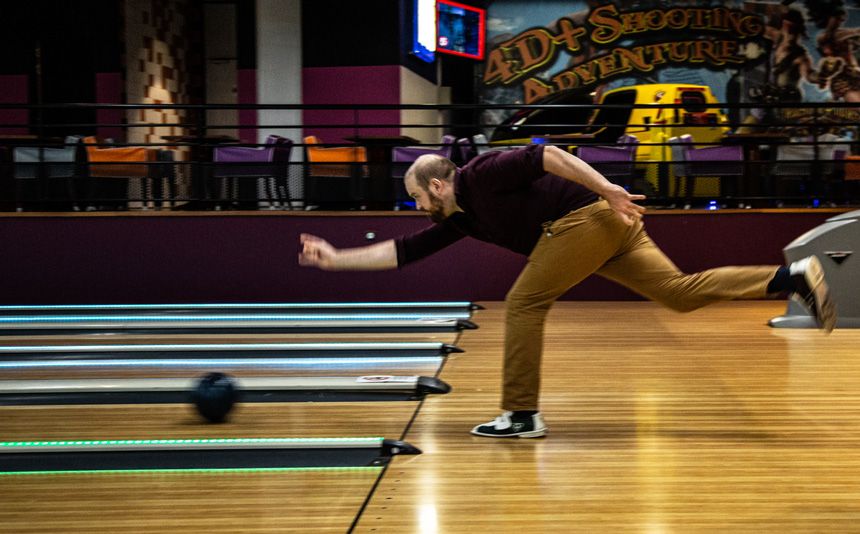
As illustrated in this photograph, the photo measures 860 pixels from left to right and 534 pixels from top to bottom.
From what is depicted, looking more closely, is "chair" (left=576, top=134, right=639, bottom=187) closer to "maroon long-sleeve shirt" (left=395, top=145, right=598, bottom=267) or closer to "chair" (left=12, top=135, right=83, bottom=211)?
"maroon long-sleeve shirt" (left=395, top=145, right=598, bottom=267)

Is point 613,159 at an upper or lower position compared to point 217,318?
upper

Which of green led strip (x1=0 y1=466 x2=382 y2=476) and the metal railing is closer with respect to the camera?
green led strip (x1=0 y1=466 x2=382 y2=476)

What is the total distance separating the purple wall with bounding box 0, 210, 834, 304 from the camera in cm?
643

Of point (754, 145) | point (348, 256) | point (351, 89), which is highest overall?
point (351, 89)

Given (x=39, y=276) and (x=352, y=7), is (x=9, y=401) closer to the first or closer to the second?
(x=39, y=276)

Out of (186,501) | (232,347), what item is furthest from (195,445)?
(232,347)

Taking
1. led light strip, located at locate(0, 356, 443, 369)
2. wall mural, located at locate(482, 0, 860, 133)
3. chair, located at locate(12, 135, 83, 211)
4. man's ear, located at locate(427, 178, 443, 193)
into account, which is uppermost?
wall mural, located at locate(482, 0, 860, 133)

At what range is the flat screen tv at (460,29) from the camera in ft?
45.3

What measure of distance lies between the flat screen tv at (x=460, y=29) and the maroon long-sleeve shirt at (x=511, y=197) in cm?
1144

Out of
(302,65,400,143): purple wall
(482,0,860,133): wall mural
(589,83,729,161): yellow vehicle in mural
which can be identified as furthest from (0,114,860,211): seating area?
(482,0,860,133): wall mural

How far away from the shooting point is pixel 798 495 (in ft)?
6.84

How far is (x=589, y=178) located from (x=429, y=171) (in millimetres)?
517

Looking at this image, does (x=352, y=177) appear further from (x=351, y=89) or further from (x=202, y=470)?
(x=351, y=89)

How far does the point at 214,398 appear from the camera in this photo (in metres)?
2.87
